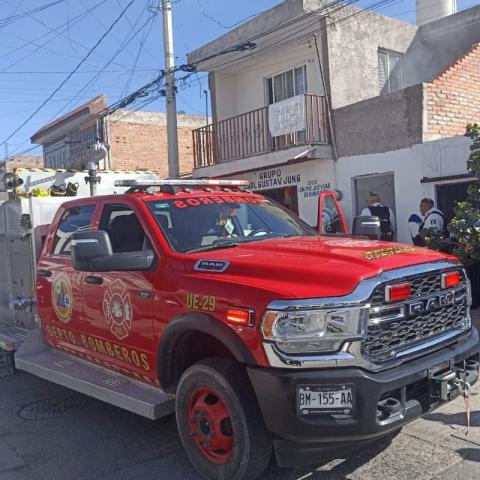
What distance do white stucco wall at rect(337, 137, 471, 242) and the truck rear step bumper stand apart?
7090 millimetres

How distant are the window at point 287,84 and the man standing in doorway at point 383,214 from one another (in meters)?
4.08

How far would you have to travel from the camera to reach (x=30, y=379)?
6258 mm

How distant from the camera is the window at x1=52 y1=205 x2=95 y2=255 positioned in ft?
16.2

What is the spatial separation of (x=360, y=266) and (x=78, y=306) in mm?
2586

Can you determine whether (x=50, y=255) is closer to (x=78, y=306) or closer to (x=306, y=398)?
(x=78, y=306)

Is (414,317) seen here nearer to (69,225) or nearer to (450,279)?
(450,279)

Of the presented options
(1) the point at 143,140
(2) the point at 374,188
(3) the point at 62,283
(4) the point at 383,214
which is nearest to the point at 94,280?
(3) the point at 62,283

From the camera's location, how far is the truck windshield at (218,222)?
4.14 metres

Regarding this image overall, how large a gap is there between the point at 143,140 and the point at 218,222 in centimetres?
1862

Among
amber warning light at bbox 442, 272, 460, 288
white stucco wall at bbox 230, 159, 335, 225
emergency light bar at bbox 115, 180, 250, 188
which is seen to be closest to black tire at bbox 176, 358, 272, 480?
amber warning light at bbox 442, 272, 460, 288

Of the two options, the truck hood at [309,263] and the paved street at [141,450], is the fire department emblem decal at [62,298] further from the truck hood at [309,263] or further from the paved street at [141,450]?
the truck hood at [309,263]

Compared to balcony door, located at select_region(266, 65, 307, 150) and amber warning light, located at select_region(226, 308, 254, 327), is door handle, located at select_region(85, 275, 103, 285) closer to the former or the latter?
amber warning light, located at select_region(226, 308, 254, 327)

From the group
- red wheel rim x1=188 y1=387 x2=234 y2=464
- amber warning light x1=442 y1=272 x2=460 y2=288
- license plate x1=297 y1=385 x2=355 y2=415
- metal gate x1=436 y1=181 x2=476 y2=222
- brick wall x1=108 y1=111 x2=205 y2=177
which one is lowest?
red wheel rim x1=188 y1=387 x2=234 y2=464

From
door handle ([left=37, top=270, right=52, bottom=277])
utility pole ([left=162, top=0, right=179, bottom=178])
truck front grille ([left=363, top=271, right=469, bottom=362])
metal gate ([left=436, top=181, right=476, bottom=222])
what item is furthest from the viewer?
utility pole ([left=162, top=0, right=179, bottom=178])
